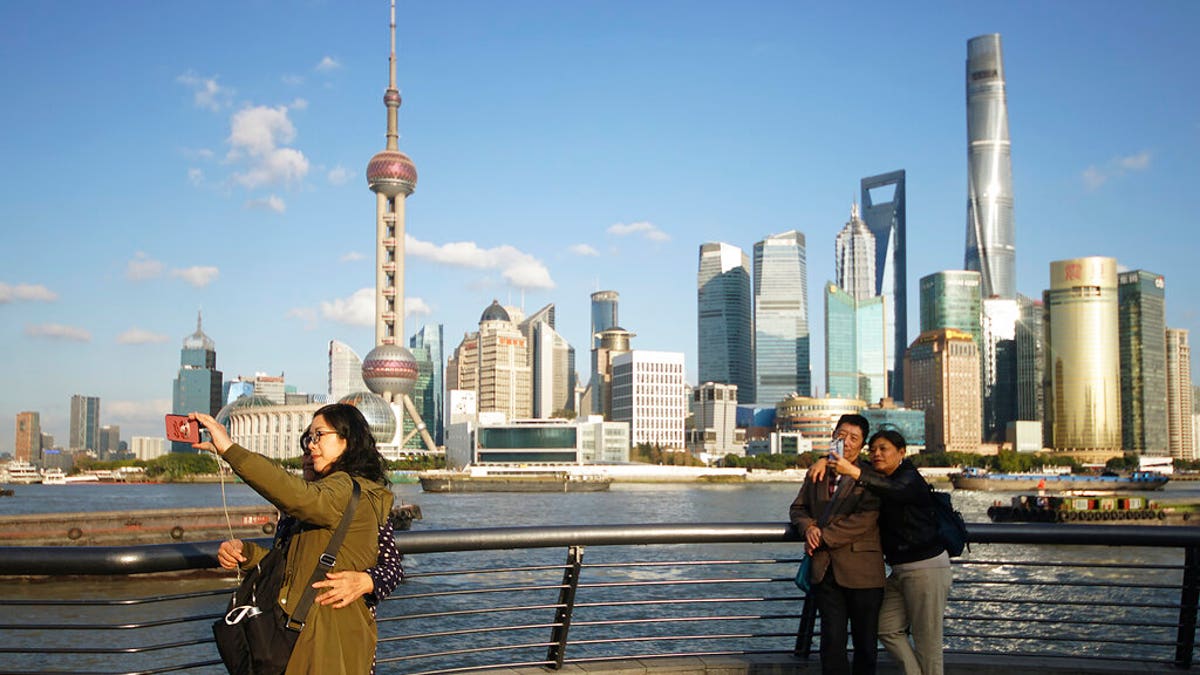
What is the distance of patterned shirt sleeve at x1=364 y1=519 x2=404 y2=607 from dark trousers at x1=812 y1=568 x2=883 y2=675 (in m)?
2.46

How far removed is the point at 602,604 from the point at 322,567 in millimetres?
2701

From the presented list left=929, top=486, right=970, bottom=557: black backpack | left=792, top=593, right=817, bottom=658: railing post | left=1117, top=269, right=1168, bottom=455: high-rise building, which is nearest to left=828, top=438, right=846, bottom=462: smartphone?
left=929, top=486, right=970, bottom=557: black backpack

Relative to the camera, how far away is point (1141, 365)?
194875 millimetres

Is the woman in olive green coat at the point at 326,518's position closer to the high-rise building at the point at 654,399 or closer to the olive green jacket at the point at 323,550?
the olive green jacket at the point at 323,550

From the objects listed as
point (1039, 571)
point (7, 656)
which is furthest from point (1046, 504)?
point (7, 656)

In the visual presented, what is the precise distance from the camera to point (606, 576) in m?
28.9

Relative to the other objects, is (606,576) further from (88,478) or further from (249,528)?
(88,478)

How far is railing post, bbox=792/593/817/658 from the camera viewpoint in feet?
20.6

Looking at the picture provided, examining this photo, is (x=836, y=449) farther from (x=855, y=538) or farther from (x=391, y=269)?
(x=391, y=269)

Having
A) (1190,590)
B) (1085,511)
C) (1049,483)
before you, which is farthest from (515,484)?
(1190,590)

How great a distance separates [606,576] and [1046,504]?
38000 millimetres

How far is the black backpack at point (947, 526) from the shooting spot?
5371mm

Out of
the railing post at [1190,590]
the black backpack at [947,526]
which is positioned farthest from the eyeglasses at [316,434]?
the railing post at [1190,590]

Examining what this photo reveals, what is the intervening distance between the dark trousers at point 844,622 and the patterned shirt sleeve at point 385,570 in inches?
96.9
